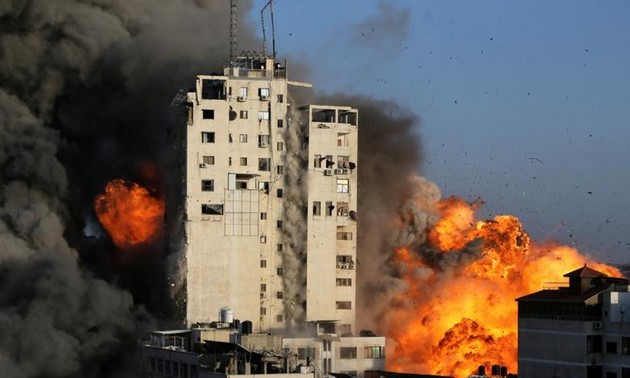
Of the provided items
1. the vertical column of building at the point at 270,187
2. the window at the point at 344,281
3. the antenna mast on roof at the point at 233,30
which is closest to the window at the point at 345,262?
the window at the point at 344,281

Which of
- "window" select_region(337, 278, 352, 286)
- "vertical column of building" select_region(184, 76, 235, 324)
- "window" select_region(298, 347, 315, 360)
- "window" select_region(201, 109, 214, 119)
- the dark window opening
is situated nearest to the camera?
"window" select_region(298, 347, 315, 360)

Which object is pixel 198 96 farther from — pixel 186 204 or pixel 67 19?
pixel 67 19

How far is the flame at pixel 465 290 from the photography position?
131 meters

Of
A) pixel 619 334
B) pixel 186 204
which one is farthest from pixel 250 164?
pixel 619 334

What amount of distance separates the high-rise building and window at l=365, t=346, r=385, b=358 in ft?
16.5

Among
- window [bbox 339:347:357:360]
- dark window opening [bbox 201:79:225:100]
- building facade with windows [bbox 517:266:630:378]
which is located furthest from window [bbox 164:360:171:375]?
dark window opening [bbox 201:79:225:100]

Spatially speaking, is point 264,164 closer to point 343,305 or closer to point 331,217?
point 331,217

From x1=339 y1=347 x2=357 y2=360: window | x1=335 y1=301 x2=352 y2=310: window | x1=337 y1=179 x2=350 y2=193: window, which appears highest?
x1=337 y1=179 x2=350 y2=193: window

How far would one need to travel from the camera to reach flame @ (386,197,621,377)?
429ft

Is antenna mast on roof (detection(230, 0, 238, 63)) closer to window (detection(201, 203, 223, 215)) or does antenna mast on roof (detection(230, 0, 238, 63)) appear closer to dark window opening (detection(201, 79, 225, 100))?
dark window opening (detection(201, 79, 225, 100))

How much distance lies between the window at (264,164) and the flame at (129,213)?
8436 millimetres

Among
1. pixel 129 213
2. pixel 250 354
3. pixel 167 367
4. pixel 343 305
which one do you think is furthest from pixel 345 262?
pixel 250 354

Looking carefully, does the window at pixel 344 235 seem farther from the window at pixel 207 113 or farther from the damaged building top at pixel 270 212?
the window at pixel 207 113

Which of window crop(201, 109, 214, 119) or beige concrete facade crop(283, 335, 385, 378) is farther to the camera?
window crop(201, 109, 214, 119)
